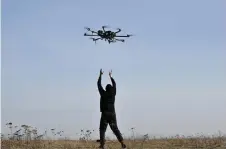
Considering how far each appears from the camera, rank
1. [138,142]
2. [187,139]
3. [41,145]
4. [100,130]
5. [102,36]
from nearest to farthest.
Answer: [100,130]
[41,145]
[138,142]
[187,139]
[102,36]

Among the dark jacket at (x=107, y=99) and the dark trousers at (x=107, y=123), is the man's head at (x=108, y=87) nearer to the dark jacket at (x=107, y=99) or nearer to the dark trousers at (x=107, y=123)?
the dark jacket at (x=107, y=99)

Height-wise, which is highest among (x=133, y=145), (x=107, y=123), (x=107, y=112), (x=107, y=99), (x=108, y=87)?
(x=108, y=87)

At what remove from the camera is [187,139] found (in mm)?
18984

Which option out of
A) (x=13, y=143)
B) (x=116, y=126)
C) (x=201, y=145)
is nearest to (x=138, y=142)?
(x=201, y=145)

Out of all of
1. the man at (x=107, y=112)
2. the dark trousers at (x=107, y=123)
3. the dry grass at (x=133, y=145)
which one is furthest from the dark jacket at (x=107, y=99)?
the dry grass at (x=133, y=145)

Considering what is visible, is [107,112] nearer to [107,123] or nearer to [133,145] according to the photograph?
[107,123]

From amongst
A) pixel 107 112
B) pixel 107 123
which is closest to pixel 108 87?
pixel 107 112

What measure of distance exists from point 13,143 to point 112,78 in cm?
448

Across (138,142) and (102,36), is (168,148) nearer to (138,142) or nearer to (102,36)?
(138,142)

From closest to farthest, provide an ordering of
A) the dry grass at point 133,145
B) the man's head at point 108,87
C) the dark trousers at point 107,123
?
the dark trousers at point 107,123
the man's head at point 108,87
the dry grass at point 133,145

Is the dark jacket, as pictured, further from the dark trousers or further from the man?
the dark trousers

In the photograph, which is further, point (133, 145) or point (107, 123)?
point (133, 145)

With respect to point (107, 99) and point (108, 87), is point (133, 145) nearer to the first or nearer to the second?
point (107, 99)

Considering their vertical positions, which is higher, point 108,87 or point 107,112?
point 108,87
